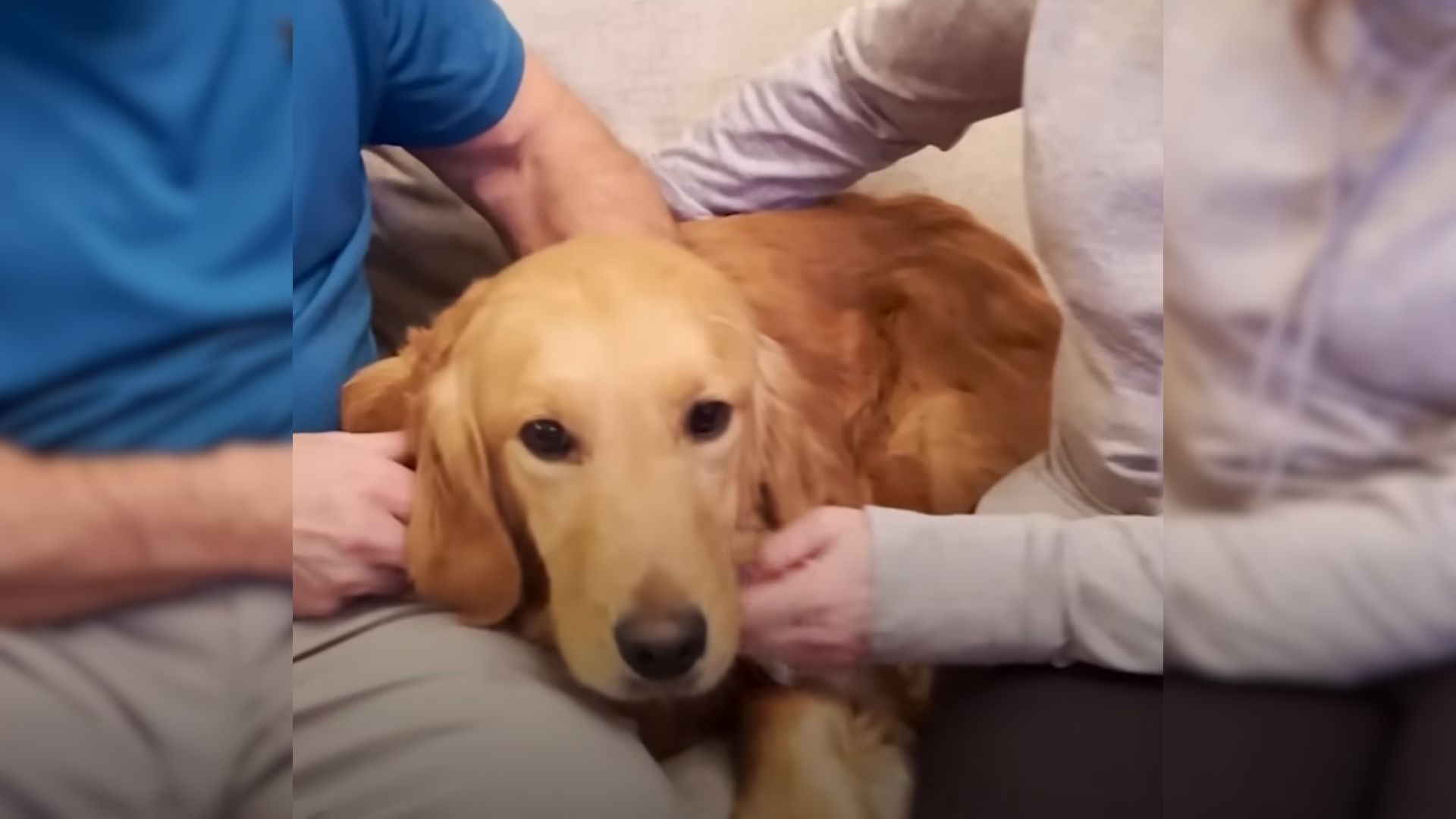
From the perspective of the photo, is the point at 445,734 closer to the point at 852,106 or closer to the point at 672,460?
the point at 672,460

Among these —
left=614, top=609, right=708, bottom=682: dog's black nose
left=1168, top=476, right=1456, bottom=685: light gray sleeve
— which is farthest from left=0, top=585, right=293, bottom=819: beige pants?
left=1168, top=476, right=1456, bottom=685: light gray sleeve

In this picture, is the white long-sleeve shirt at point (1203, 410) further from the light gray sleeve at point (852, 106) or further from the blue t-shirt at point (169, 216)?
the blue t-shirt at point (169, 216)

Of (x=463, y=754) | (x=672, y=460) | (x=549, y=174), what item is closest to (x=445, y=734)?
(x=463, y=754)

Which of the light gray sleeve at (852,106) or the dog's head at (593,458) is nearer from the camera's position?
the dog's head at (593,458)

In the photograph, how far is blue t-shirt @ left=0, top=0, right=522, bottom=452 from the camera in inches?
14.7

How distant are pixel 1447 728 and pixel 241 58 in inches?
16.4

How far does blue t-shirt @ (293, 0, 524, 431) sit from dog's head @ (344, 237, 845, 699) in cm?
2

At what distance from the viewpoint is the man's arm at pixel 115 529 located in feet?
1.24

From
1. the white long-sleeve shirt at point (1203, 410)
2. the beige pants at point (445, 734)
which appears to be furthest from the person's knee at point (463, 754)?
the white long-sleeve shirt at point (1203, 410)

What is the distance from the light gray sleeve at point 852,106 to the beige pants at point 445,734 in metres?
0.24

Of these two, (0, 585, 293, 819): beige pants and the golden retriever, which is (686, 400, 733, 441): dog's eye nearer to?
the golden retriever

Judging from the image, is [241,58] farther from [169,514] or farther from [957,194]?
[957,194]

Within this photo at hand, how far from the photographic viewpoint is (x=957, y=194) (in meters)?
0.64

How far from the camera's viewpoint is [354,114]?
0.47 meters
